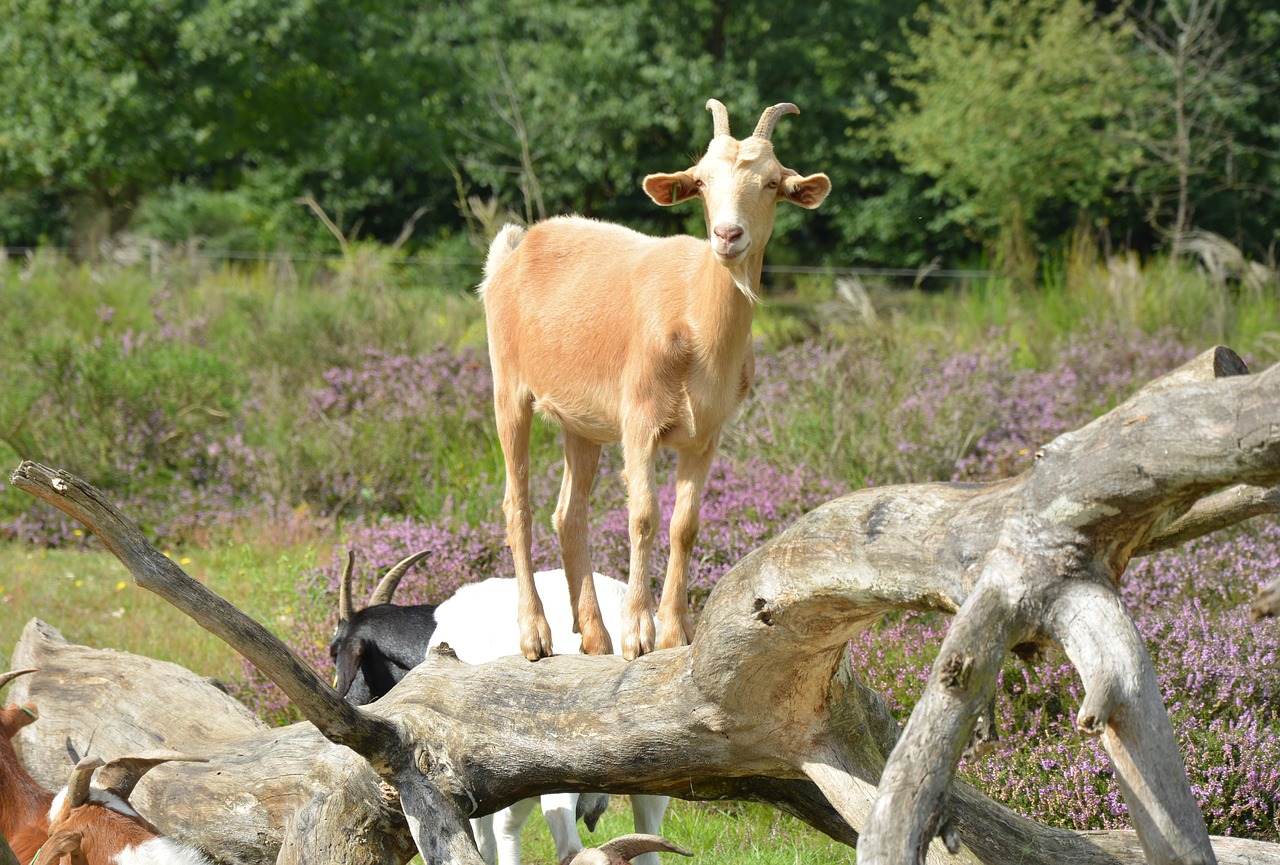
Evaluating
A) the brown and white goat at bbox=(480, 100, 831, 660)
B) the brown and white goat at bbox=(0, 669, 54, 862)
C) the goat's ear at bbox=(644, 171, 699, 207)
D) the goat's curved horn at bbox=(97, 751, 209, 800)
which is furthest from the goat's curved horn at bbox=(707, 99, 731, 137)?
the brown and white goat at bbox=(0, 669, 54, 862)

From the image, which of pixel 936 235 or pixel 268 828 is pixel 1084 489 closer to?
pixel 268 828

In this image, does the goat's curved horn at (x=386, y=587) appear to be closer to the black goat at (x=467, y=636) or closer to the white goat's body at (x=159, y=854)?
the black goat at (x=467, y=636)

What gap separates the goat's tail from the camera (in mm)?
5098

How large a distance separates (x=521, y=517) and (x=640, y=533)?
28.3 inches

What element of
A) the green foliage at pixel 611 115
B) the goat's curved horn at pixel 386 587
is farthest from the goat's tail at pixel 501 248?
the green foliage at pixel 611 115

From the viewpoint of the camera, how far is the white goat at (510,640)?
491cm

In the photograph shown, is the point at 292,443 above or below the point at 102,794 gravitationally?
below

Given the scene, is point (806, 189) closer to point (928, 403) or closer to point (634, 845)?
point (634, 845)

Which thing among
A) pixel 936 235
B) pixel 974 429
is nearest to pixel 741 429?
pixel 974 429

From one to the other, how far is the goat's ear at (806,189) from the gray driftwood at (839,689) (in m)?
1.09

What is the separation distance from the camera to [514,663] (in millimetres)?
4492

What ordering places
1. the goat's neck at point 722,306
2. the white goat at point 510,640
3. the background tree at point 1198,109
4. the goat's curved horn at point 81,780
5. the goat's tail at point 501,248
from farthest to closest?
the background tree at point 1198,109 < the goat's tail at point 501,248 < the white goat at point 510,640 < the goat's curved horn at point 81,780 < the goat's neck at point 722,306

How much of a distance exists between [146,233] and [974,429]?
76.1 ft

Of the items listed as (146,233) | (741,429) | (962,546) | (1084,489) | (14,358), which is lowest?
(146,233)
